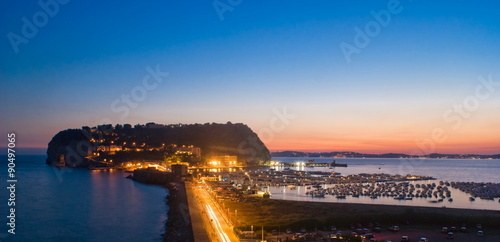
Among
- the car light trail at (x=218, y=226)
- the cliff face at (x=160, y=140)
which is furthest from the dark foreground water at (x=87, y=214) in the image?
the cliff face at (x=160, y=140)

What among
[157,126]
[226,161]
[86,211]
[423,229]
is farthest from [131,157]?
[423,229]

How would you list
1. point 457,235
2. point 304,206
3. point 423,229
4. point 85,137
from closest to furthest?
point 457,235
point 423,229
point 304,206
point 85,137

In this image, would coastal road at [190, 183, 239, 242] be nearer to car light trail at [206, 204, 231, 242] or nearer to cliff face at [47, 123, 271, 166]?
car light trail at [206, 204, 231, 242]

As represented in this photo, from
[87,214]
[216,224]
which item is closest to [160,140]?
[87,214]

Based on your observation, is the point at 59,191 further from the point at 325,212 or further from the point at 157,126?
the point at 157,126

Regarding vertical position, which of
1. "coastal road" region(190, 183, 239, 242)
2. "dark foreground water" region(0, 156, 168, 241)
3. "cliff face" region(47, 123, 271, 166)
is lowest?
"dark foreground water" region(0, 156, 168, 241)

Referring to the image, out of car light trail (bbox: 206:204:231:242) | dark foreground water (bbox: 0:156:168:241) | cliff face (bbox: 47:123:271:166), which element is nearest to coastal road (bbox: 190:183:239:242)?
car light trail (bbox: 206:204:231:242)

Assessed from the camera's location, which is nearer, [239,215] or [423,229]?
[423,229]

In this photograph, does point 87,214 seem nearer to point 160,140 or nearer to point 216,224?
point 216,224
